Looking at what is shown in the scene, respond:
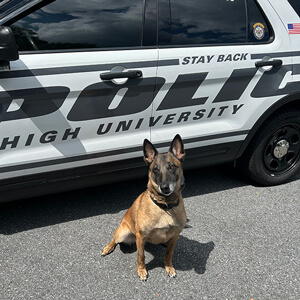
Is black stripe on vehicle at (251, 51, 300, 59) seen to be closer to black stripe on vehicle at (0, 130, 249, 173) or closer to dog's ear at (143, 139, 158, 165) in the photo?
black stripe on vehicle at (0, 130, 249, 173)

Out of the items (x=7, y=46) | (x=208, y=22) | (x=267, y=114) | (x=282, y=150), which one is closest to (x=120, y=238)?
(x=7, y=46)

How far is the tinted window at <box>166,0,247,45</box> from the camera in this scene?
281 centimetres

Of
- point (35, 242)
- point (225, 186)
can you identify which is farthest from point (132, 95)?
point (225, 186)

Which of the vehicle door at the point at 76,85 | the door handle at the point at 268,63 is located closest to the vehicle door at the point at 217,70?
the door handle at the point at 268,63

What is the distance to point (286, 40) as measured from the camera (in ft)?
10.3

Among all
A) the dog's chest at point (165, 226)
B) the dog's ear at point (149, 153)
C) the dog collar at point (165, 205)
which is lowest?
the dog's chest at point (165, 226)

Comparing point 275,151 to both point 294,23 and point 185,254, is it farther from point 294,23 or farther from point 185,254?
point 185,254

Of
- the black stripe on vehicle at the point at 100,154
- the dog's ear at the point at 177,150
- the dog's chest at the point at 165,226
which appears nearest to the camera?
the dog's chest at the point at 165,226

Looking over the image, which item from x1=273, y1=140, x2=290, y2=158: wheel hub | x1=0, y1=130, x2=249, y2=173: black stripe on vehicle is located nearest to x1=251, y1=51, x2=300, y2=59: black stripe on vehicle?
x1=0, y1=130, x2=249, y2=173: black stripe on vehicle

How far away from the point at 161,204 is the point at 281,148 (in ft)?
6.13

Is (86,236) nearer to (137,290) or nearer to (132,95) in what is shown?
(137,290)

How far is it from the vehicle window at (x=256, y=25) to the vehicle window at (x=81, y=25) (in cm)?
103

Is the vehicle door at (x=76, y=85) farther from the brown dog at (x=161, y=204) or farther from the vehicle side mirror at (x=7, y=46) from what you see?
the brown dog at (x=161, y=204)

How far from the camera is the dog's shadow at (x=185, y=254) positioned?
8.45 ft
